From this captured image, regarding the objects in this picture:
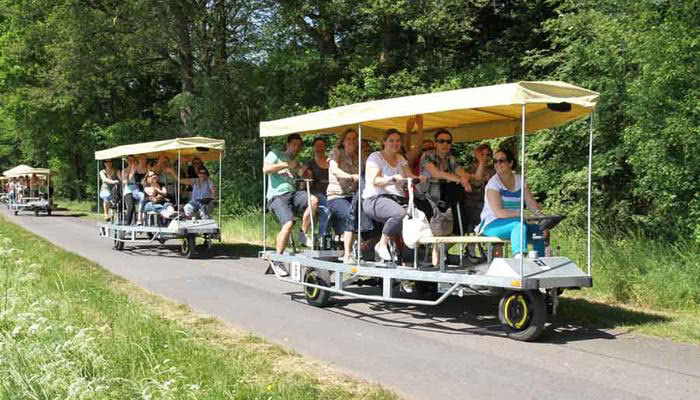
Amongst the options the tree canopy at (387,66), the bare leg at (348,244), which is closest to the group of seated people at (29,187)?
the tree canopy at (387,66)

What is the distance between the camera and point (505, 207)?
27.2ft

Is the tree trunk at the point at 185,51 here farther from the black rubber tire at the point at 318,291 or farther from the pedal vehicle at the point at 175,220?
the black rubber tire at the point at 318,291

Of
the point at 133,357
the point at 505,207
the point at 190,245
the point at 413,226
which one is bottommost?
the point at 133,357

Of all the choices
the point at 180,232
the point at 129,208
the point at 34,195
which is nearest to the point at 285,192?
the point at 180,232

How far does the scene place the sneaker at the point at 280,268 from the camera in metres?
10.1

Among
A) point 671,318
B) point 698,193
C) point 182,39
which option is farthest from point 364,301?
point 182,39

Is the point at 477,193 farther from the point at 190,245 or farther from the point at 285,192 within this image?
the point at 190,245

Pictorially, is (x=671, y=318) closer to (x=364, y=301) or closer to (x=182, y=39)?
(x=364, y=301)

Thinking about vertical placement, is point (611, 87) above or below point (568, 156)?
above

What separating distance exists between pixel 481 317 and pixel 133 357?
4366 millimetres

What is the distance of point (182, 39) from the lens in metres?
27.7

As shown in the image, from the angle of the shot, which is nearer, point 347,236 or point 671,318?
point 671,318

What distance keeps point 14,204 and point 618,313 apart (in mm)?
36179

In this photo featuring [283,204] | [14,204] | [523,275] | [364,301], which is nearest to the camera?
[523,275]
